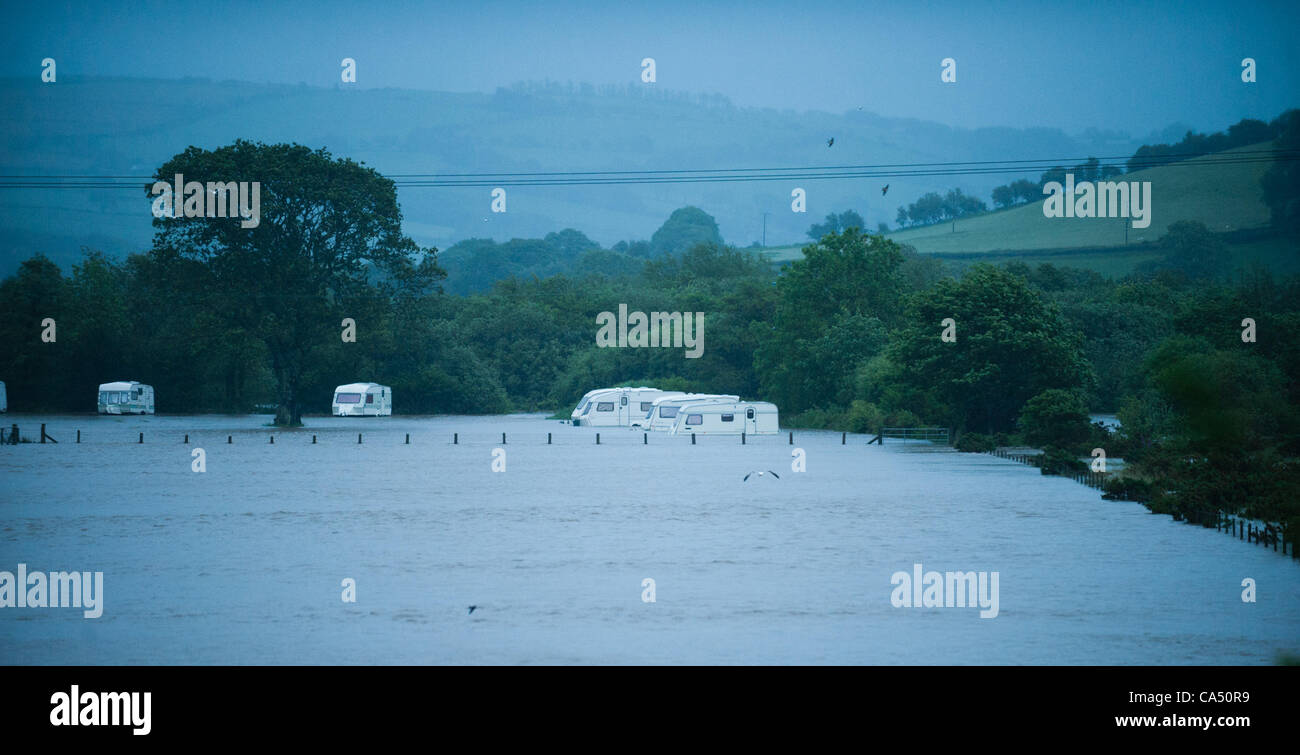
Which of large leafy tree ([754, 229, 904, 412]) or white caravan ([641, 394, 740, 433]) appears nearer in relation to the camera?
white caravan ([641, 394, 740, 433])

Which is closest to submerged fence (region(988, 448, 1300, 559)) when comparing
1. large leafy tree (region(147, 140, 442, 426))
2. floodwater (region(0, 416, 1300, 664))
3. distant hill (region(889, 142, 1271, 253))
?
floodwater (region(0, 416, 1300, 664))

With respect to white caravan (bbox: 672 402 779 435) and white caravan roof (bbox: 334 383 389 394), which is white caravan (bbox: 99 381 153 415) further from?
white caravan (bbox: 672 402 779 435)

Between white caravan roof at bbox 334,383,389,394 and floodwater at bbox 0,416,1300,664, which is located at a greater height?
white caravan roof at bbox 334,383,389,394

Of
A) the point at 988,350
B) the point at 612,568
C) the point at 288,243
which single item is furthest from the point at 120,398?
the point at 612,568

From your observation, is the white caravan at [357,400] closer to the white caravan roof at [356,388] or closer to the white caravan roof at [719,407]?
the white caravan roof at [356,388]

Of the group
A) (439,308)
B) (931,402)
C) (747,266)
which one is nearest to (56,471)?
(931,402)
